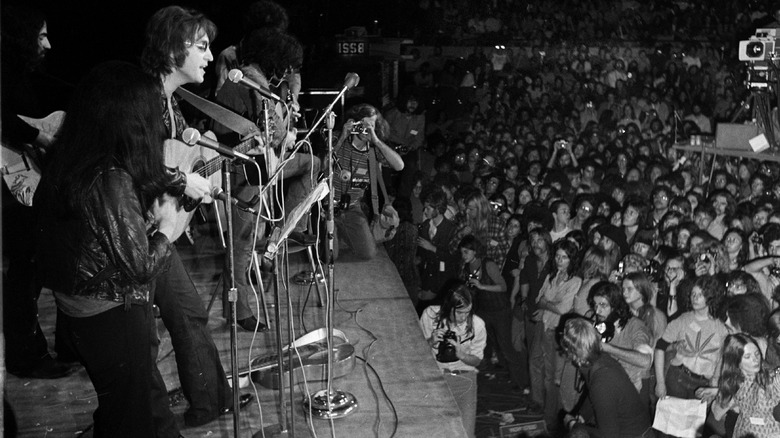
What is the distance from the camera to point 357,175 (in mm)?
5004

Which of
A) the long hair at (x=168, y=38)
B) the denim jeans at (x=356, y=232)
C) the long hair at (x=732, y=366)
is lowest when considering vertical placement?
the long hair at (x=732, y=366)

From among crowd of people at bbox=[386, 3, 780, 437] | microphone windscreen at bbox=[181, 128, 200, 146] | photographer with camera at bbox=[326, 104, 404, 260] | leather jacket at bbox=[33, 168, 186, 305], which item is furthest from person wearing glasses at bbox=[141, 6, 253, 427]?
crowd of people at bbox=[386, 3, 780, 437]

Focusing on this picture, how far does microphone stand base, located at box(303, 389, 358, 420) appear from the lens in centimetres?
308

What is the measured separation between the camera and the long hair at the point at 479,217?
6641mm

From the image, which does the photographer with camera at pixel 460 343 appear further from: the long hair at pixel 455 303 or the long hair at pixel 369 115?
the long hair at pixel 369 115

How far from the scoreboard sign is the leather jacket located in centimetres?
745

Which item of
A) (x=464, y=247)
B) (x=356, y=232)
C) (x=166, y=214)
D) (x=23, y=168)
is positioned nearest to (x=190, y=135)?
(x=166, y=214)

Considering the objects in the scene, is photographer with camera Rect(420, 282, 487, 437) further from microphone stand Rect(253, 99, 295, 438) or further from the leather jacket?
the leather jacket

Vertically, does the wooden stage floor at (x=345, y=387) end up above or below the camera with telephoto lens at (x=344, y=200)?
below

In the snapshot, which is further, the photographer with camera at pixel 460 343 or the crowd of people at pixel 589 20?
the crowd of people at pixel 589 20

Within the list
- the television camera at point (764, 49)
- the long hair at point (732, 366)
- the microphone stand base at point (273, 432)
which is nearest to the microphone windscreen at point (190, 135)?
the microphone stand base at point (273, 432)

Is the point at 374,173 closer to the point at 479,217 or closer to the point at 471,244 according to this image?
the point at 471,244

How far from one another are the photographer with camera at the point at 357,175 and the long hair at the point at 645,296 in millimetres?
1552

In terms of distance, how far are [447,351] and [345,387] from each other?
1781mm
